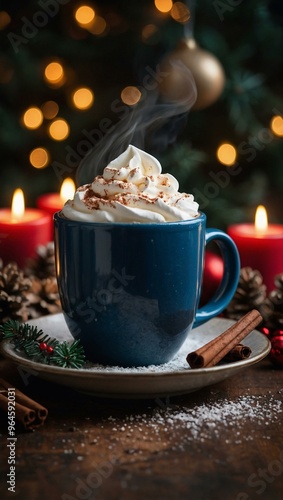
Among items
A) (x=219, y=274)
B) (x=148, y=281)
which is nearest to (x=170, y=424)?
(x=148, y=281)

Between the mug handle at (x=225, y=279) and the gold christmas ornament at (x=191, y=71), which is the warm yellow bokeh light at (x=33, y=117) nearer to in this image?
the gold christmas ornament at (x=191, y=71)

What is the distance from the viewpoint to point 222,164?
2.14 metres

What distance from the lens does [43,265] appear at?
4.74ft

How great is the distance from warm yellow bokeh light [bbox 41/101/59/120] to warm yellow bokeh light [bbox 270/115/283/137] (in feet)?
2.21

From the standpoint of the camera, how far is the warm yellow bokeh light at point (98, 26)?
1918mm

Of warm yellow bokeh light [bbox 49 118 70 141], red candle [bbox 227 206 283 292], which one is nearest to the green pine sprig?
A: red candle [bbox 227 206 283 292]

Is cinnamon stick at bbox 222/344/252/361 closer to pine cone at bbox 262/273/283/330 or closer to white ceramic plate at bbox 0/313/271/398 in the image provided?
white ceramic plate at bbox 0/313/271/398

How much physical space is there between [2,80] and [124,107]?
364 millimetres

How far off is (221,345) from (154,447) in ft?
0.79

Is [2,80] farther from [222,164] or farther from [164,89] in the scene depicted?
[222,164]

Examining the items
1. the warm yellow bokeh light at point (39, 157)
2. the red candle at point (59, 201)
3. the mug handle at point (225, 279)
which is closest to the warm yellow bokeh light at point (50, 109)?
the warm yellow bokeh light at point (39, 157)

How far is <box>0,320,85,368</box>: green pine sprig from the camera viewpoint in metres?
0.98

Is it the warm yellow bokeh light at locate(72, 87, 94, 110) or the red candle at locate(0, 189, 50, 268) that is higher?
the warm yellow bokeh light at locate(72, 87, 94, 110)

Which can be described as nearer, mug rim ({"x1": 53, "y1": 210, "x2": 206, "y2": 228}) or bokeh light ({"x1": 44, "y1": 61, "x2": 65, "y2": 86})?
mug rim ({"x1": 53, "y1": 210, "x2": 206, "y2": 228})
